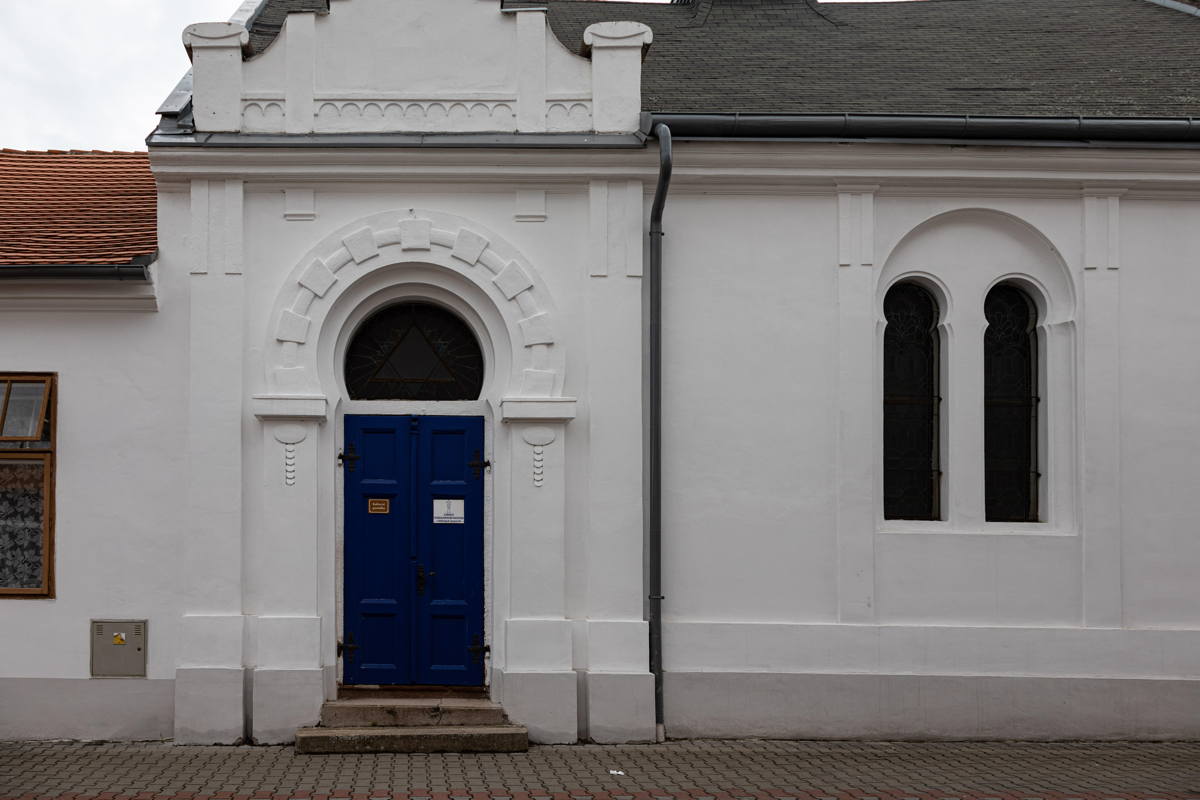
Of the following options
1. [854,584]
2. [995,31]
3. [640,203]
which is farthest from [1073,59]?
[854,584]

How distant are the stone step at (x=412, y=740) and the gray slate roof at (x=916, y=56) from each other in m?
5.48

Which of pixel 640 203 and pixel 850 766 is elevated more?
pixel 640 203

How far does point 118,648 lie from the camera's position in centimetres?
857

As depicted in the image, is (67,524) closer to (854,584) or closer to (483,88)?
(483,88)

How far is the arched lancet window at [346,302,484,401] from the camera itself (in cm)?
893

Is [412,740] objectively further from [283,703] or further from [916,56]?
[916,56]

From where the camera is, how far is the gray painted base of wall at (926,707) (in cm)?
859

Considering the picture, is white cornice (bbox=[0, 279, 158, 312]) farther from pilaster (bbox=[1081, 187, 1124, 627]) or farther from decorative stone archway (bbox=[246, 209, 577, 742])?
pilaster (bbox=[1081, 187, 1124, 627])

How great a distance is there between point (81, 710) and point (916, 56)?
1012 cm

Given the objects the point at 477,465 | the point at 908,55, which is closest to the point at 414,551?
the point at 477,465

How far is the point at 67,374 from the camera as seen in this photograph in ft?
28.5

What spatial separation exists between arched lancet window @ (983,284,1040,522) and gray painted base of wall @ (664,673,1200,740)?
150cm

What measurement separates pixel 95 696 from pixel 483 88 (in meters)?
5.93

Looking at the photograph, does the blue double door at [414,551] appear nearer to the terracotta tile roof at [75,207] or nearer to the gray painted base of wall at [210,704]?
the gray painted base of wall at [210,704]
